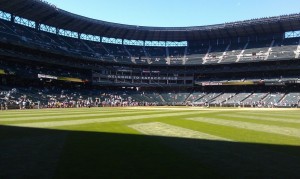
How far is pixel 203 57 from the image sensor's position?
328ft

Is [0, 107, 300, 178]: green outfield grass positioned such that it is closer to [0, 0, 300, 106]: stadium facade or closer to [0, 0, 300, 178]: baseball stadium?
[0, 0, 300, 178]: baseball stadium

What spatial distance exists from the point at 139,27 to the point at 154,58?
1262cm

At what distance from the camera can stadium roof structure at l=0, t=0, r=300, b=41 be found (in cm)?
7401

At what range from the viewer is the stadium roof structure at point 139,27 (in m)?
74.0

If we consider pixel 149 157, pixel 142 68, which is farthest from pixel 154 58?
pixel 149 157

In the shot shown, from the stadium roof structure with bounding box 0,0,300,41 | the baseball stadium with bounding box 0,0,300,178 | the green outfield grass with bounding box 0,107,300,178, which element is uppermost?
the stadium roof structure with bounding box 0,0,300,41

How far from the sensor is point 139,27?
9712cm

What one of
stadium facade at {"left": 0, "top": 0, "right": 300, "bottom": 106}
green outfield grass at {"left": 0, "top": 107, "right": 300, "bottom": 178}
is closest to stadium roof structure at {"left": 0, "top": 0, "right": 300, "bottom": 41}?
stadium facade at {"left": 0, "top": 0, "right": 300, "bottom": 106}

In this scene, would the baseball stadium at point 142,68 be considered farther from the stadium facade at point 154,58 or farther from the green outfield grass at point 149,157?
the green outfield grass at point 149,157

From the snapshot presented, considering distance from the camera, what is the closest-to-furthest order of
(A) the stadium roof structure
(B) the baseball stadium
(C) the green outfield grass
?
(C) the green outfield grass, (B) the baseball stadium, (A) the stadium roof structure

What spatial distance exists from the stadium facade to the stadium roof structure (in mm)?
248

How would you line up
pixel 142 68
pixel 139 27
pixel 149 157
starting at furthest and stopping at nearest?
pixel 142 68
pixel 139 27
pixel 149 157

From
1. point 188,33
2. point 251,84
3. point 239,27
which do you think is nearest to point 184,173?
point 251,84

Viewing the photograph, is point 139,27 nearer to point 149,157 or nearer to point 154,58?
point 154,58
